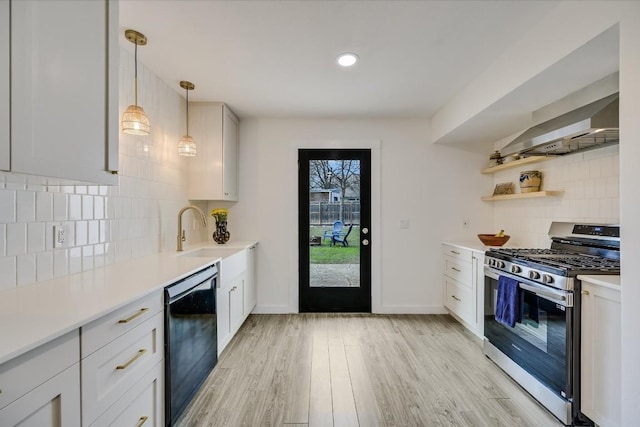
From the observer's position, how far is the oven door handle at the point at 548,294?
6.01ft

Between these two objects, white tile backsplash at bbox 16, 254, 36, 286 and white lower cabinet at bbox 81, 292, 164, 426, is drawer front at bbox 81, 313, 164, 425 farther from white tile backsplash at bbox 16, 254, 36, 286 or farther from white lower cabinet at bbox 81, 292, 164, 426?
white tile backsplash at bbox 16, 254, 36, 286

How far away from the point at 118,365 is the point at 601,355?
241 cm

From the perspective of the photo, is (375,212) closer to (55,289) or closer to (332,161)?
(332,161)

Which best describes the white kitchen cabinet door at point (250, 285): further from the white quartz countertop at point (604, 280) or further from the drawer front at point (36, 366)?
the white quartz countertop at point (604, 280)

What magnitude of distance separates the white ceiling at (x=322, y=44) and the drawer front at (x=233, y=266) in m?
1.61

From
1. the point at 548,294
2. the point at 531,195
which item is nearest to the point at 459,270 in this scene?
the point at 531,195

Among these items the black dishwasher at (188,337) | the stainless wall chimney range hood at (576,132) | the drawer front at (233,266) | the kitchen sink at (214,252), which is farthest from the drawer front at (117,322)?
the stainless wall chimney range hood at (576,132)

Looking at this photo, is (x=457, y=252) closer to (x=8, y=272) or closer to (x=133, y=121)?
(x=133, y=121)

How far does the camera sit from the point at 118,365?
126 cm

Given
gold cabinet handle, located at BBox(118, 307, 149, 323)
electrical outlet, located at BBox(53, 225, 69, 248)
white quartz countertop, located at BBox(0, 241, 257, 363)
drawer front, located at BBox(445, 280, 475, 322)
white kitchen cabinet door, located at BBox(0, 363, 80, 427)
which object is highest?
electrical outlet, located at BBox(53, 225, 69, 248)

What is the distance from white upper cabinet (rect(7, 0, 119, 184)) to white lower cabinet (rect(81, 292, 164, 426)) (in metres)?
0.61

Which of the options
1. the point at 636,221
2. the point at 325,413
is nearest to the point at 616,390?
the point at 636,221

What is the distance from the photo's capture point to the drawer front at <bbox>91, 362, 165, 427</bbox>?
123 centimetres

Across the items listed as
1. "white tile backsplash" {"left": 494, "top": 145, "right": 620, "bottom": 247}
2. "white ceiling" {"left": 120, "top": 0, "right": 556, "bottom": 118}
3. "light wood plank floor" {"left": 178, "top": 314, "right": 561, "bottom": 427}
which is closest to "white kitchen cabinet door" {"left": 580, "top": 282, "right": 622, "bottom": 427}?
"light wood plank floor" {"left": 178, "top": 314, "right": 561, "bottom": 427}
